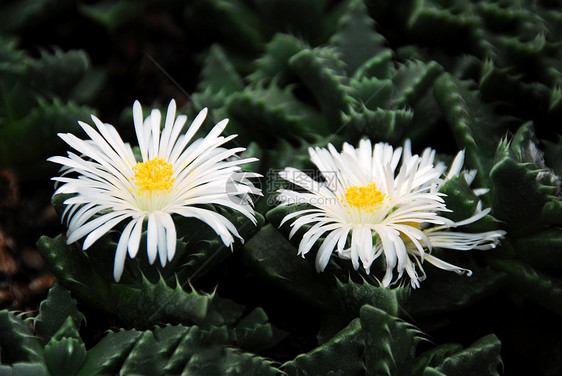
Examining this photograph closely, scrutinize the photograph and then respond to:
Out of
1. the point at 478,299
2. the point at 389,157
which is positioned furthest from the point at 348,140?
the point at 478,299

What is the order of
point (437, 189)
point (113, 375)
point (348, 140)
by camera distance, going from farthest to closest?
point (348, 140) < point (437, 189) < point (113, 375)

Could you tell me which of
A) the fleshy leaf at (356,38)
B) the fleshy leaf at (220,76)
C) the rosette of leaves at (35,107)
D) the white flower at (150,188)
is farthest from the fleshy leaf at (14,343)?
the fleshy leaf at (356,38)

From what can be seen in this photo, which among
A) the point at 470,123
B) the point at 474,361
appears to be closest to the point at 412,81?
the point at 470,123

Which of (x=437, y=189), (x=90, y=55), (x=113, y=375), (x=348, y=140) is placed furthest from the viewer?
(x=90, y=55)

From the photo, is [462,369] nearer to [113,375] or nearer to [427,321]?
[427,321]

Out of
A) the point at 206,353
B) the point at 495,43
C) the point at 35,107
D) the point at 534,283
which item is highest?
the point at 35,107

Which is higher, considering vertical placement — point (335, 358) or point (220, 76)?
point (220, 76)

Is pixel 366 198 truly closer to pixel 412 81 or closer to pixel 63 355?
pixel 412 81
